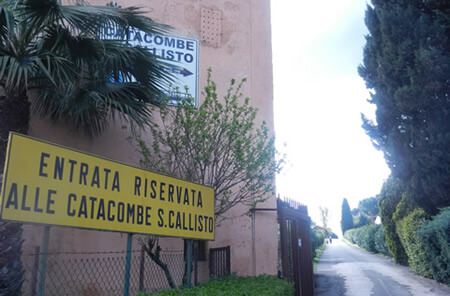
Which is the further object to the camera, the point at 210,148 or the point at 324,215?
the point at 324,215

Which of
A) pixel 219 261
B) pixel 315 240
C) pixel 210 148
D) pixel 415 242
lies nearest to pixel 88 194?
pixel 210 148

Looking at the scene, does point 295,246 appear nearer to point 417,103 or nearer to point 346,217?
point 417,103

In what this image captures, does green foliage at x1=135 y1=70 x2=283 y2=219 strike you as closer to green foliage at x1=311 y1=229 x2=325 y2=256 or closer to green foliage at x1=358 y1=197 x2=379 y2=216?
green foliage at x1=311 y1=229 x2=325 y2=256

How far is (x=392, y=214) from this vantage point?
Answer: 18.0 m

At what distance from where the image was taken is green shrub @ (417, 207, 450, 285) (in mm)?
9772

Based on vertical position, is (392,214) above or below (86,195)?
above

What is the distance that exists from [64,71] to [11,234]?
230cm

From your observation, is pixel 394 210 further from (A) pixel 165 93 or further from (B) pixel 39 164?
(B) pixel 39 164

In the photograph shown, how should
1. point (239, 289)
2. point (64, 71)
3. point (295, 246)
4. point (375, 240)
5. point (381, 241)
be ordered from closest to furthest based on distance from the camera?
point (239, 289) < point (64, 71) < point (295, 246) < point (381, 241) < point (375, 240)

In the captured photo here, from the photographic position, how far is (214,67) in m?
9.70

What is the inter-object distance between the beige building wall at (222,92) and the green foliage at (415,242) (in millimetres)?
6285

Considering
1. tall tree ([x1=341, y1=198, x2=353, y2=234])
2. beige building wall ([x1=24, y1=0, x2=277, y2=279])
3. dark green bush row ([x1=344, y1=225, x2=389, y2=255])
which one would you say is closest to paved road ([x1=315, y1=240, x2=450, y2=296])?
beige building wall ([x1=24, y1=0, x2=277, y2=279])

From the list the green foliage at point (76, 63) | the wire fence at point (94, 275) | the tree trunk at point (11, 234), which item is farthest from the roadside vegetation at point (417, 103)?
the tree trunk at point (11, 234)

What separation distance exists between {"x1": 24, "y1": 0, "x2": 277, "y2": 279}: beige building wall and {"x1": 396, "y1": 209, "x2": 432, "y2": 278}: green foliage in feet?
20.6
